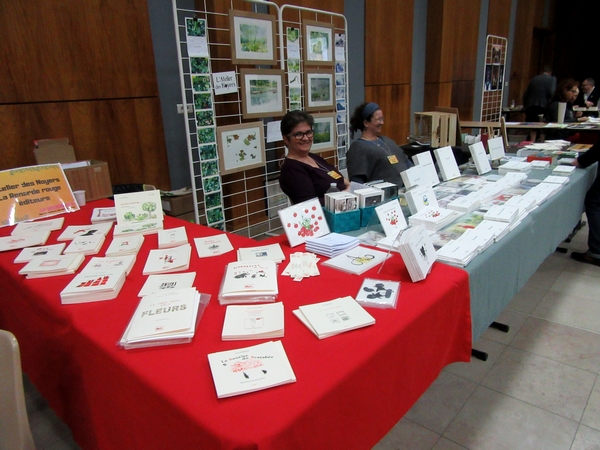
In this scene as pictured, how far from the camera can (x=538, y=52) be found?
35.8ft

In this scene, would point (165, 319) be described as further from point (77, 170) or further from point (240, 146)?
point (240, 146)

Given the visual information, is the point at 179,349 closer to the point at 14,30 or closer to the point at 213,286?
the point at 213,286

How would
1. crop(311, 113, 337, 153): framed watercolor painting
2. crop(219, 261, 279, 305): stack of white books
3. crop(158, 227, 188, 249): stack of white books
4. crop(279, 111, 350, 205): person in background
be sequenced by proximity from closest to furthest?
crop(219, 261, 279, 305): stack of white books < crop(158, 227, 188, 249): stack of white books < crop(279, 111, 350, 205): person in background < crop(311, 113, 337, 153): framed watercolor painting

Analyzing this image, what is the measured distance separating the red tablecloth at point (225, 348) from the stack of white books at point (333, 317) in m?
0.02

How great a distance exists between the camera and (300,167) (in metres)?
2.34

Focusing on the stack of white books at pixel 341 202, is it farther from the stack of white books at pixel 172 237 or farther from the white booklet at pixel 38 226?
the white booklet at pixel 38 226

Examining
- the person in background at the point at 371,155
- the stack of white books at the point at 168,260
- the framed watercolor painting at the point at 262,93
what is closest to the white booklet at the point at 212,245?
the stack of white books at the point at 168,260

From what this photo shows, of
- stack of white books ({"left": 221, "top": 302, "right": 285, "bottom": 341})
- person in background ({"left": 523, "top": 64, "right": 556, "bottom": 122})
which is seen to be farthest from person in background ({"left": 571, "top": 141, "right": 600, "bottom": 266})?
person in background ({"left": 523, "top": 64, "right": 556, "bottom": 122})

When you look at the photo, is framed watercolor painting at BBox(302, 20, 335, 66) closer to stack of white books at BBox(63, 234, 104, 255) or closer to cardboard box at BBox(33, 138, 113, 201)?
cardboard box at BBox(33, 138, 113, 201)

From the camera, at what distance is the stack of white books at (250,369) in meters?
0.86

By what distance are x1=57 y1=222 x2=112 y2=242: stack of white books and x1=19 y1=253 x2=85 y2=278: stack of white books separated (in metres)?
0.26

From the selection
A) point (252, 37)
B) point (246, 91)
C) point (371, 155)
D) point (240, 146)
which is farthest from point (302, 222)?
point (252, 37)

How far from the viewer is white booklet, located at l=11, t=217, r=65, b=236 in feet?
6.33

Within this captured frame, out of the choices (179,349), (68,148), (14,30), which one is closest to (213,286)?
(179,349)
